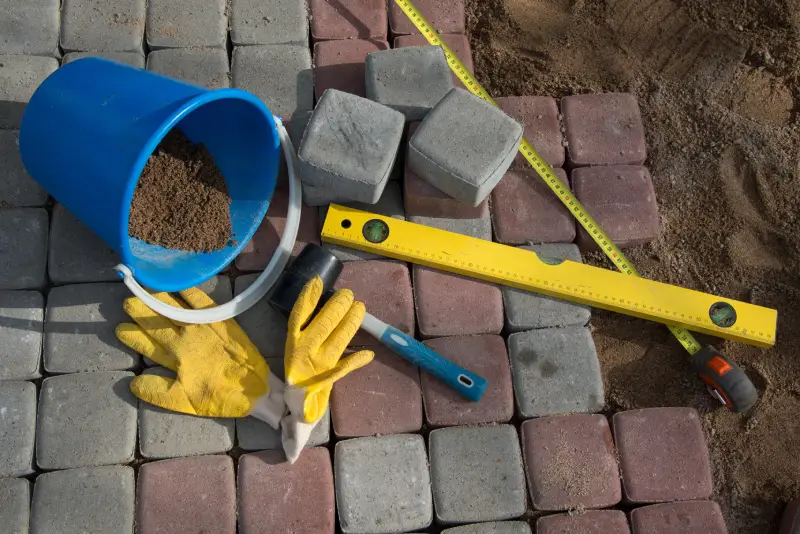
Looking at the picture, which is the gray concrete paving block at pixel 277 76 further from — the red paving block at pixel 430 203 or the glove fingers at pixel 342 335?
the glove fingers at pixel 342 335

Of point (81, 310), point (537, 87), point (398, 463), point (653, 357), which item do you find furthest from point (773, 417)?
point (81, 310)

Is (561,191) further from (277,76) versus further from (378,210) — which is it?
(277,76)

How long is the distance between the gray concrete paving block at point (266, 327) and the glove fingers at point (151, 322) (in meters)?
0.21

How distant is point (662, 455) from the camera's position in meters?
2.26

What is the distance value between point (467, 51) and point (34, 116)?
1.52 metres

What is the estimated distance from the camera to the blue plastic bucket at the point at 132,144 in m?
1.97

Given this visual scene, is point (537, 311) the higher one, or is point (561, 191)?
point (561, 191)

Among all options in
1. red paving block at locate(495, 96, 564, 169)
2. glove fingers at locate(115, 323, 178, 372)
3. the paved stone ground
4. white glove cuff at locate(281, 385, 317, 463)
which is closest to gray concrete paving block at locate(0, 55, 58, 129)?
the paved stone ground

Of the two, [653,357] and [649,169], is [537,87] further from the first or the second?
[653,357]

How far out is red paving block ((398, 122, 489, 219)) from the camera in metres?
2.39

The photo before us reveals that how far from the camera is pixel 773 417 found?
236cm

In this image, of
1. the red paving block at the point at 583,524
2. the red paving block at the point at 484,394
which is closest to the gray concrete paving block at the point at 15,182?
the red paving block at the point at 484,394

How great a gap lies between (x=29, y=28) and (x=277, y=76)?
36.9 inches

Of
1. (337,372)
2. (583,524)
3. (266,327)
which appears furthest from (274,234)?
(583,524)
